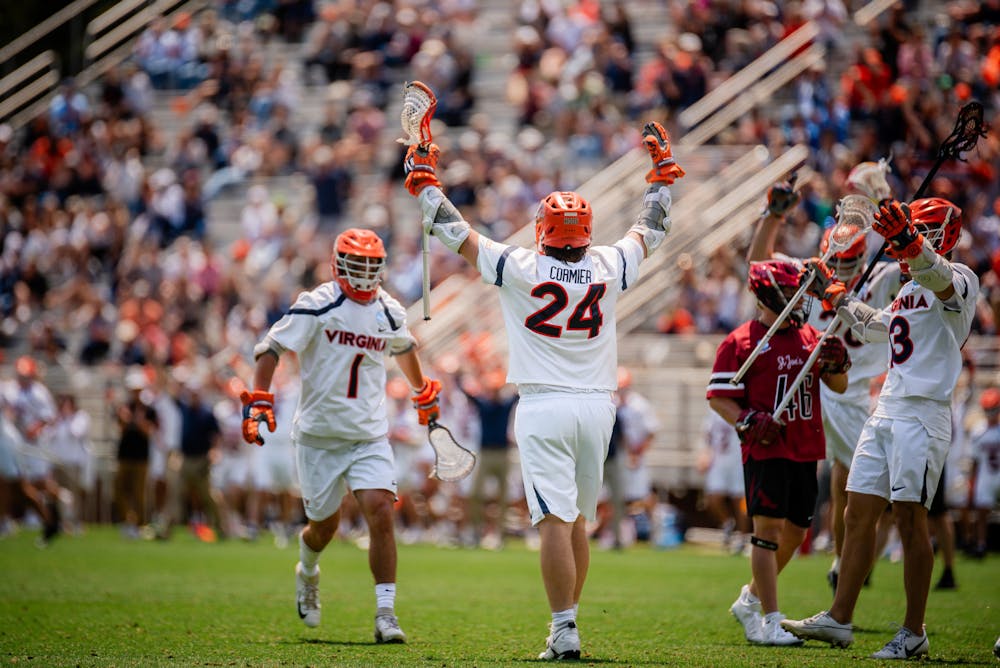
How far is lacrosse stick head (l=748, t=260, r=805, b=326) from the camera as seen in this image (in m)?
7.75

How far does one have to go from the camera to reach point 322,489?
329 inches

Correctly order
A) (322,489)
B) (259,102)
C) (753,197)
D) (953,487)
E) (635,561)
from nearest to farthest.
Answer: (322,489) < (635,561) < (953,487) < (753,197) < (259,102)

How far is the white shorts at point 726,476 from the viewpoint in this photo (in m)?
17.0

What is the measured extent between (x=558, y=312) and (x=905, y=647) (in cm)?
258

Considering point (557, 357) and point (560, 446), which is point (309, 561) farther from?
point (557, 357)

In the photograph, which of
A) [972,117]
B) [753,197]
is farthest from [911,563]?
[753,197]

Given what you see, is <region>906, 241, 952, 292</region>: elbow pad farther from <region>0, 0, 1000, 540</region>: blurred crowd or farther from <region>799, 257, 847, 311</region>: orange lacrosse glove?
<region>0, 0, 1000, 540</region>: blurred crowd

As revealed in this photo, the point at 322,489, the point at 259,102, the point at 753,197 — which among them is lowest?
→ the point at 322,489

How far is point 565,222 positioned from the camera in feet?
23.0

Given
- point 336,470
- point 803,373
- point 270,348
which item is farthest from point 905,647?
point 270,348

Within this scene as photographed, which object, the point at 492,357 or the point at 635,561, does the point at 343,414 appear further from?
the point at 492,357

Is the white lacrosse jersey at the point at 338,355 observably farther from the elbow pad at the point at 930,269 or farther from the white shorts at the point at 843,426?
the elbow pad at the point at 930,269

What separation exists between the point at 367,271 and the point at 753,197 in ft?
34.6

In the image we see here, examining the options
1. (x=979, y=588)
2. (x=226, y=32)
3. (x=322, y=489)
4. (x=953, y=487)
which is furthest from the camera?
(x=226, y=32)
